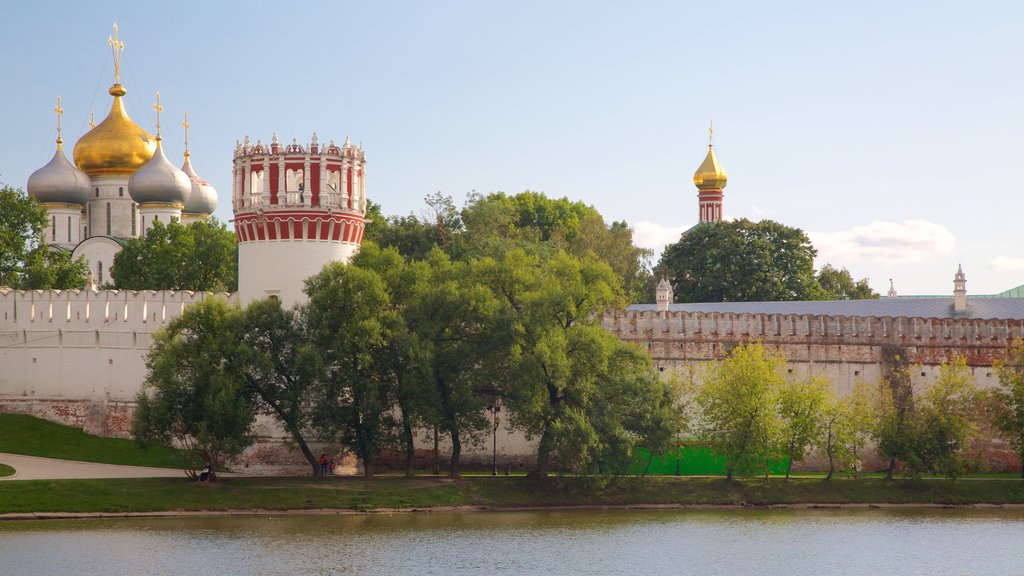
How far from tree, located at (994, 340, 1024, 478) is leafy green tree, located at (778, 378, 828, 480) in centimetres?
526

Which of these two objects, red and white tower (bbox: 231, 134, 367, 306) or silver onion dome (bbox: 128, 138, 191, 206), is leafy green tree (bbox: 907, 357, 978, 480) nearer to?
red and white tower (bbox: 231, 134, 367, 306)

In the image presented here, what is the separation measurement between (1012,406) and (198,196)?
127ft

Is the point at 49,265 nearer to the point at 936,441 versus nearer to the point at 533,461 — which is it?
the point at 533,461

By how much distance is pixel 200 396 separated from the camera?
37969 mm

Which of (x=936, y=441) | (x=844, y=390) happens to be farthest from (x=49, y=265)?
(x=936, y=441)

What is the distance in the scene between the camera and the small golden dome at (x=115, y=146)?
65.2 m

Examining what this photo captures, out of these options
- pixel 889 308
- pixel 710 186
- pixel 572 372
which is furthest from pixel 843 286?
pixel 572 372

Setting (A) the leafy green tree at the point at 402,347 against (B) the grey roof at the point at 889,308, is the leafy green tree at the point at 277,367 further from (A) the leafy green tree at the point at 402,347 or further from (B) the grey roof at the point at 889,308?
(B) the grey roof at the point at 889,308

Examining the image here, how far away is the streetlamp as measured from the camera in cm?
4133

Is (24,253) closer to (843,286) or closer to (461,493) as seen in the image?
(461,493)

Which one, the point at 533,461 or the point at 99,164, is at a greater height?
the point at 99,164

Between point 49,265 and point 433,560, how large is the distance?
31.0 metres

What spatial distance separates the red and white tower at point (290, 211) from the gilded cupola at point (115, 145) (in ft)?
81.7

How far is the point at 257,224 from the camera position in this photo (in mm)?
41750
